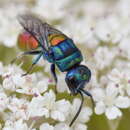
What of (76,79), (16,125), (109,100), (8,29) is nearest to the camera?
(16,125)

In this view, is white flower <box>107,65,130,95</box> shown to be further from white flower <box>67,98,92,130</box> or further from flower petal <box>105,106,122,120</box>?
white flower <box>67,98,92,130</box>

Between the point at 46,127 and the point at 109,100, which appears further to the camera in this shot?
the point at 109,100

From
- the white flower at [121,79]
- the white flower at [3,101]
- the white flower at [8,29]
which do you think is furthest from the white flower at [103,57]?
→ the white flower at [3,101]

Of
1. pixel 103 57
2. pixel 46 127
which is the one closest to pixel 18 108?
pixel 46 127

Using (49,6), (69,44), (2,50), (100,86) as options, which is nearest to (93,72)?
(100,86)

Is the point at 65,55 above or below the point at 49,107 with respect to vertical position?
above

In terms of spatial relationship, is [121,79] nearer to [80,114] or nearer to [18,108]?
[80,114]

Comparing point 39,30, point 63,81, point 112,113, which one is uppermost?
point 39,30
